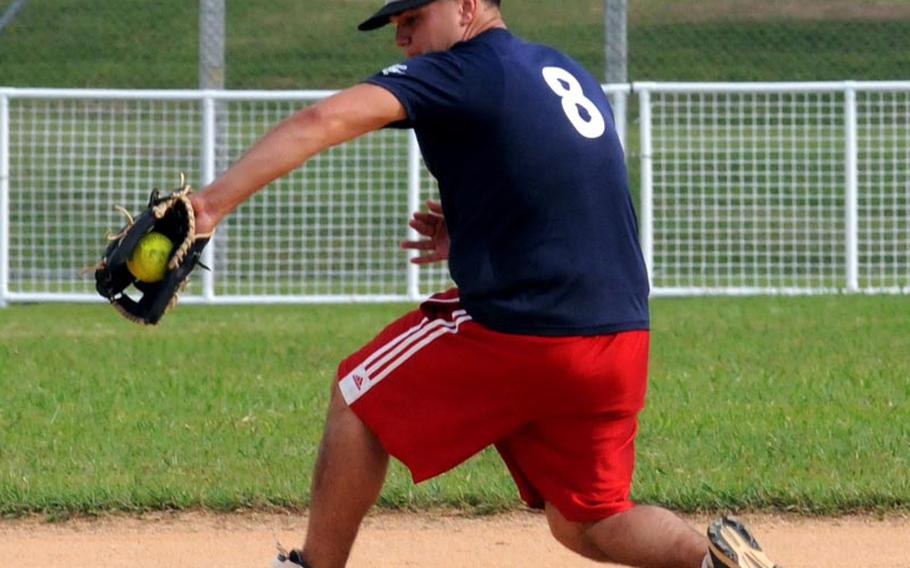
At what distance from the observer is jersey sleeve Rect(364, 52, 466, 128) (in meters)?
4.05

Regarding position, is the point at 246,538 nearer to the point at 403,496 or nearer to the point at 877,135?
the point at 403,496

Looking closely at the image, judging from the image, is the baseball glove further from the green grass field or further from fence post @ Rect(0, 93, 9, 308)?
fence post @ Rect(0, 93, 9, 308)

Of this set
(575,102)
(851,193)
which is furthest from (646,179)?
(575,102)

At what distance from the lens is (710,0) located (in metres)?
18.6

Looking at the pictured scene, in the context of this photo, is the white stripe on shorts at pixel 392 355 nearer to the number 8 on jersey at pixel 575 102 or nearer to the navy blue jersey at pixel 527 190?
the navy blue jersey at pixel 527 190

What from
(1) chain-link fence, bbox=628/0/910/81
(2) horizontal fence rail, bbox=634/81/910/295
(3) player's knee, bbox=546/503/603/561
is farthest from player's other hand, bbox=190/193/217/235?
(1) chain-link fence, bbox=628/0/910/81

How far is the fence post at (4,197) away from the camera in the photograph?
11.5 metres

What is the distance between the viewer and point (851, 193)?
1180 cm

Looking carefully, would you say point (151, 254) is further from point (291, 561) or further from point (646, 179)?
point (646, 179)

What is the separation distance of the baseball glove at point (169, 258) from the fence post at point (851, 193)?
27.3ft

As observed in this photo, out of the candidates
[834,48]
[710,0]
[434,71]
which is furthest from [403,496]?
[710,0]

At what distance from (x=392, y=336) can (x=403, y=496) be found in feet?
6.55

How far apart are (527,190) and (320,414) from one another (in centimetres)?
362

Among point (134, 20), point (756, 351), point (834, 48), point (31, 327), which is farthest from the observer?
point (134, 20)
